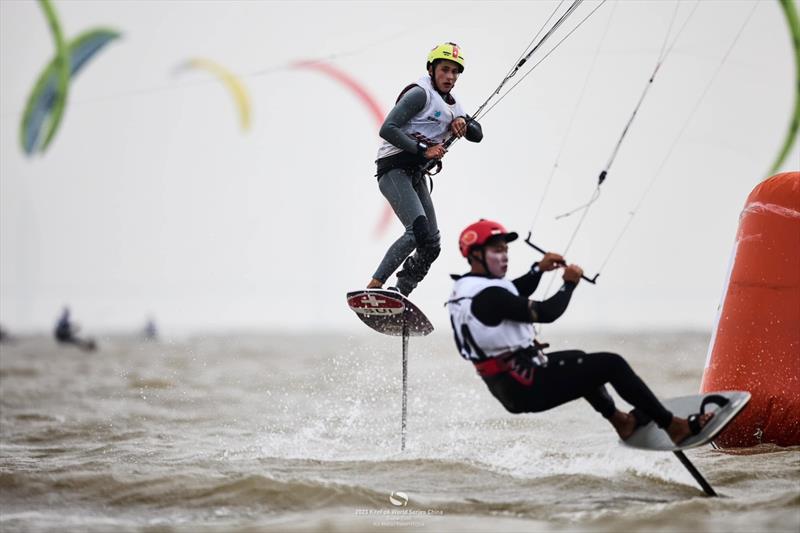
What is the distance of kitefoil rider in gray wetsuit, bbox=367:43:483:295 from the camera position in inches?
306

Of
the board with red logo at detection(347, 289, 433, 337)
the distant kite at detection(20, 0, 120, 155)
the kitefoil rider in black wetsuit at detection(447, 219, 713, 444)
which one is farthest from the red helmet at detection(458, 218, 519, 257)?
the distant kite at detection(20, 0, 120, 155)

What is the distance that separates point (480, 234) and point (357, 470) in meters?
2.44

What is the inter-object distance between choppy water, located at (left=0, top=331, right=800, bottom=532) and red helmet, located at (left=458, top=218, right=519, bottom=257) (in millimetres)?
1495

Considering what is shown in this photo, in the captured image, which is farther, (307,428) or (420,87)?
(307,428)

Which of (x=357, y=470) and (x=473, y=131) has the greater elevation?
(x=473, y=131)

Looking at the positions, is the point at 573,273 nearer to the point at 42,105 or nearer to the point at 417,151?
the point at 417,151

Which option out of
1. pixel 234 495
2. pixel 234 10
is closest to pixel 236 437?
pixel 234 495

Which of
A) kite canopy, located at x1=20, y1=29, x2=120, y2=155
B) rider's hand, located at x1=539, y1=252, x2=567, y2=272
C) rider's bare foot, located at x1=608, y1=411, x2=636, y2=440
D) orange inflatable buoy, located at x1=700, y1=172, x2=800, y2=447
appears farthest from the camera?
kite canopy, located at x1=20, y1=29, x2=120, y2=155

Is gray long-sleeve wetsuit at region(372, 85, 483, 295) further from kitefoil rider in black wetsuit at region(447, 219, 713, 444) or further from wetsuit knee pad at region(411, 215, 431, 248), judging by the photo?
kitefoil rider in black wetsuit at region(447, 219, 713, 444)

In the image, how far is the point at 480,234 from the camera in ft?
21.9

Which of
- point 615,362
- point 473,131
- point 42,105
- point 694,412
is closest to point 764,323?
point 694,412

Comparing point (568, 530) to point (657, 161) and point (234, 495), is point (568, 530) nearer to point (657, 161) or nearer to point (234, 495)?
point (234, 495)

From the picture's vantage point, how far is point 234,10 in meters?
69.2

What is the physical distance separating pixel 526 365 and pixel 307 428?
5.19 meters
